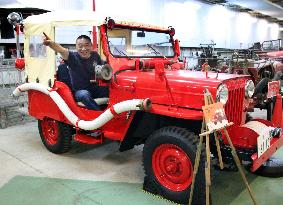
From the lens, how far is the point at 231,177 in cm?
358

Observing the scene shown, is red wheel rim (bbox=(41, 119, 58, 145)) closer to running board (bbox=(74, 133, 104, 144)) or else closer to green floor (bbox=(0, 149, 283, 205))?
running board (bbox=(74, 133, 104, 144))

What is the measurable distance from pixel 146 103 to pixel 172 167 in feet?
2.16

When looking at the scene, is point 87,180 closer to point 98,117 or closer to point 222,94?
point 98,117

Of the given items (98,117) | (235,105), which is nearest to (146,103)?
(98,117)

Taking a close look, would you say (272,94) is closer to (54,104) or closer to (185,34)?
(54,104)

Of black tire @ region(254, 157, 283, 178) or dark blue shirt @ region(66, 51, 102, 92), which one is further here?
dark blue shirt @ region(66, 51, 102, 92)

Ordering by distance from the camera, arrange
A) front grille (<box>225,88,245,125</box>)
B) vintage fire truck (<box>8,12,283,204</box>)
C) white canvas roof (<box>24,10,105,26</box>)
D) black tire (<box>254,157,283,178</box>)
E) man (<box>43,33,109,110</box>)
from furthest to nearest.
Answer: man (<box>43,33,109,110</box>) < white canvas roof (<box>24,10,105,26</box>) < black tire (<box>254,157,283,178</box>) < front grille (<box>225,88,245,125</box>) < vintage fire truck (<box>8,12,283,204</box>)

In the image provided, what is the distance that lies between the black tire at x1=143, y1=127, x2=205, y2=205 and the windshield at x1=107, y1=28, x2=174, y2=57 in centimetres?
130

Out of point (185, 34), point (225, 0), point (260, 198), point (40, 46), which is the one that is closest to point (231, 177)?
point (260, 198)

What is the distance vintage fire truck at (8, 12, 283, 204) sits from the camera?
2.92 metres

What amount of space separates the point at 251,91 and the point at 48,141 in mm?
2786

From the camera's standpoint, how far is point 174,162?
300 centimetres

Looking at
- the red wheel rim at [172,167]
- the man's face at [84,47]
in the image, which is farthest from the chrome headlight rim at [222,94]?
the man's face at [84,47]

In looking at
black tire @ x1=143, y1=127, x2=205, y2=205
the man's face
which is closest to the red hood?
black tire @ x1=143, y1=127, x2=205, y2=205
